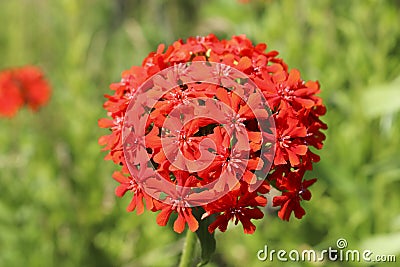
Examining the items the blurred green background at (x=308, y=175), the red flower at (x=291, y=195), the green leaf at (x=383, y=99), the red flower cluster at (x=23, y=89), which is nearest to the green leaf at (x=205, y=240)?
the red flower at (x=291, y=195)

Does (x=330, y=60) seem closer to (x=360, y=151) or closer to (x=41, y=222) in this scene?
(x=360, y=151)

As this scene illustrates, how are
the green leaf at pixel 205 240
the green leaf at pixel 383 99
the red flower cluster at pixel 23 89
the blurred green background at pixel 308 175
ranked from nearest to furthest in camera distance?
the green leaf at pixel 205 240, the green leaf at pixel 383 99, the blurred green background at pixel 308 175, the red flower cluster at pixel 23 89

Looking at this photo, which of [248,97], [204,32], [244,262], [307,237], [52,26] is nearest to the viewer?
[248,97]

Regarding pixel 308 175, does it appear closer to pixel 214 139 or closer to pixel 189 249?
pixel 189 249

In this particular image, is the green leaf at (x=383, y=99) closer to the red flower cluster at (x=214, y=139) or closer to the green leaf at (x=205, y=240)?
the red flower cluster at (x=214, y=139)

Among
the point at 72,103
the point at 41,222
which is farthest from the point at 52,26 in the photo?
the point at 41,222

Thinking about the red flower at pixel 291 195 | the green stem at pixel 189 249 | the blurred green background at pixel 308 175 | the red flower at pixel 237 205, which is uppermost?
the blurred green background at pixel 308 175
